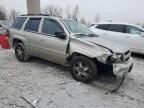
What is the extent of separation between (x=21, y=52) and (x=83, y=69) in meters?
2.87

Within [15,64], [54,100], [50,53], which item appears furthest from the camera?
[15,64]

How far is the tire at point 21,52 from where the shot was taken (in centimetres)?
690

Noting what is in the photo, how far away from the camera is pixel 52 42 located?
18.9 feet

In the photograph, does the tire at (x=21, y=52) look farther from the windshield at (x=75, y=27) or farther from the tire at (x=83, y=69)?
the tire at (x=83, y=69)

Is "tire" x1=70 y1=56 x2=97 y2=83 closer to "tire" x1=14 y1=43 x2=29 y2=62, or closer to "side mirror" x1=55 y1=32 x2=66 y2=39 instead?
"side mirror" x1=55 y1=32 x2=66 y2=39

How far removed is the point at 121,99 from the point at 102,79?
123 cm

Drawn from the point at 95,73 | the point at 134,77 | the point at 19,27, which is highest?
the point at 19,27

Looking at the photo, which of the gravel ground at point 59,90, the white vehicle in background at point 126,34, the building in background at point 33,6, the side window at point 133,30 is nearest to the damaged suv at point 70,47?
the gravel ground at point 59,90

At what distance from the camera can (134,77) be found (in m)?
5.98

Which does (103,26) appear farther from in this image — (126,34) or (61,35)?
(61,35)

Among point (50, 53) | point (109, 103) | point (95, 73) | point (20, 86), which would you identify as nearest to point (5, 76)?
point (20, 86)

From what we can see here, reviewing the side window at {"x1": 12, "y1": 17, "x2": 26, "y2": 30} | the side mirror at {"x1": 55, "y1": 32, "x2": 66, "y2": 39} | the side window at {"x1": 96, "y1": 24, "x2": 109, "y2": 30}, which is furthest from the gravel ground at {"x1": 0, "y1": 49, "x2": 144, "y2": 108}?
the side window at {"x1": 96, "y1": 24, "x2": 109, "y2": 30}

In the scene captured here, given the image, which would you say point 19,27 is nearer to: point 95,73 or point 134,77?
point 95,73

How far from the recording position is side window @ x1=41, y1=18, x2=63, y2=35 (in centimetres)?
584
